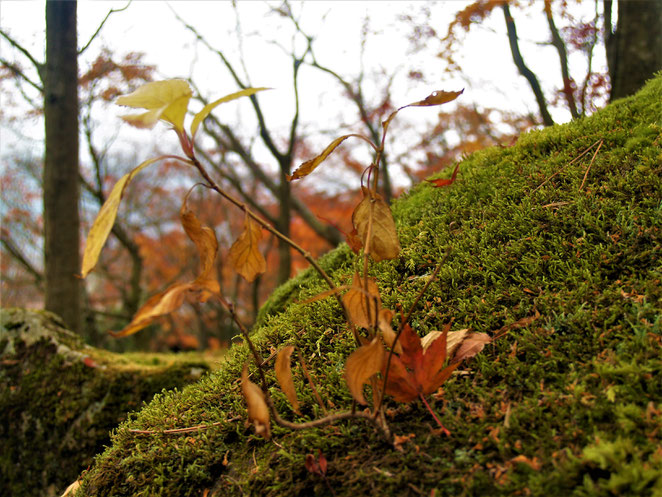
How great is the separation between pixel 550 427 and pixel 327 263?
150 cm

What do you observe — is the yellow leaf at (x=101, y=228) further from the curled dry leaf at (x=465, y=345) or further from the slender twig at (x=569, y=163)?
the slender twig at (x=569, y=163)

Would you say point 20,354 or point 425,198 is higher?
point 20,354

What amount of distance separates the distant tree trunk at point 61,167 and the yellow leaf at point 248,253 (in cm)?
442

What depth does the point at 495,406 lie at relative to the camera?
111 cm

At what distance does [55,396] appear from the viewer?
317cm

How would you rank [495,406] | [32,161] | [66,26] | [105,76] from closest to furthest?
[495,406] → [66,26] → [105,76] → [32,161]

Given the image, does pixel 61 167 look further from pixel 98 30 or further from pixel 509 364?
pixel 509 364

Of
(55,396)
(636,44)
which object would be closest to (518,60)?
(636,44)

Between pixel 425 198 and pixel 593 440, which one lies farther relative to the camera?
pixel 425 198

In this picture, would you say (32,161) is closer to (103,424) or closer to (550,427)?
(103,424)

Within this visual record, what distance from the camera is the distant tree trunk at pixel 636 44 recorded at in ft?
13.4

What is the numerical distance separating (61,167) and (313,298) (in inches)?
192

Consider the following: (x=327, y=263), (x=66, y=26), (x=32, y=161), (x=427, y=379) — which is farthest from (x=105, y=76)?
(x=427, y=379)

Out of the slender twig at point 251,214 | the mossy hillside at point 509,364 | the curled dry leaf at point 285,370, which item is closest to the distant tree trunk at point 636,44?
the mossy hillside at point 509,364
